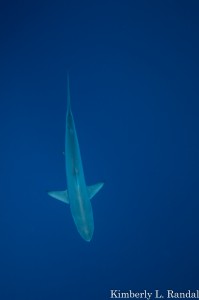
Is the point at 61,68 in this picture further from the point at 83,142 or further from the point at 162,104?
the point at 162,104

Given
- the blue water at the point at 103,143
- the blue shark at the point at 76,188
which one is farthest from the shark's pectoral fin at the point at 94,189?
the blue water at the point at 103,143

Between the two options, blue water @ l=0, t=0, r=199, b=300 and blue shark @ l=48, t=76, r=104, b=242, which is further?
blue water @ l=0, t=0, r=199, b=300

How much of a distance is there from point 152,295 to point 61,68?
4.00 m

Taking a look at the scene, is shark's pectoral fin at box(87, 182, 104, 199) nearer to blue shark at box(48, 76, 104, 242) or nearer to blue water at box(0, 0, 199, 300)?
blue shark at box(48, 76, 104, 242)

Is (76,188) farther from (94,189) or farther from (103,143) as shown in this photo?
(103,143)

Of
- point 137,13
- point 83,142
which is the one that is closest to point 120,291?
point 83,142

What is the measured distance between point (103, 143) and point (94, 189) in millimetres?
694

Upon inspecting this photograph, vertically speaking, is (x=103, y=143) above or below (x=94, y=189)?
above

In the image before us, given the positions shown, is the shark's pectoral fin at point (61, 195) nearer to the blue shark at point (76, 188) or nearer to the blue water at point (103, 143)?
the blue shark at point (76, 188)

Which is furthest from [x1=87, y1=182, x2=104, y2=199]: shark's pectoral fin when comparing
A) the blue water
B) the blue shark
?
the blue water

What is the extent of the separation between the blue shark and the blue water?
36 cm

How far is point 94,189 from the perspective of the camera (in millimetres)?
5062

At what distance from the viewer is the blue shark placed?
4293 millimetres


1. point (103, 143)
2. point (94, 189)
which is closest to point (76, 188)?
point (94, 189)
